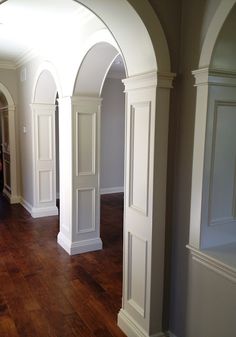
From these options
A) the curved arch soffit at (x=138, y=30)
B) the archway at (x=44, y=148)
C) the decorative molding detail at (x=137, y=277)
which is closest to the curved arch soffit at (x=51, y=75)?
the archway at (x=44, y=148)

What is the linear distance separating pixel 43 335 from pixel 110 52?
2.53 metres

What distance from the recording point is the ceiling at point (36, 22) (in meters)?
2.99

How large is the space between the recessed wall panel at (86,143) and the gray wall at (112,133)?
3294mm

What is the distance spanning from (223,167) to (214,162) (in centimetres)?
8

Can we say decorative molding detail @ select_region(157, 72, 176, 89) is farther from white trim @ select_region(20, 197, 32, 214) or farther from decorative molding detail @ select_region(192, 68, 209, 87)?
white trim @ select_region(20, 197, 32, 214)

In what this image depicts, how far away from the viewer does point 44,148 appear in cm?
515

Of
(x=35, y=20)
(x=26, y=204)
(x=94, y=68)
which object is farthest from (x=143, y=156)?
(x=26, y=204)

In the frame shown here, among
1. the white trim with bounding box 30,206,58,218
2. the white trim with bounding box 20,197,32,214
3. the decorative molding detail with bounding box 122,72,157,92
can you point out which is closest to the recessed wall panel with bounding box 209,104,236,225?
the decorative molding detail with bounding box 122,72,157,92

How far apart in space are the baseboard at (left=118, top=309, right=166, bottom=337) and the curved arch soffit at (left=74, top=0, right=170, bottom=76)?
1.76 meters

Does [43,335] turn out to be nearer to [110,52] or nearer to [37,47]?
[110,52]

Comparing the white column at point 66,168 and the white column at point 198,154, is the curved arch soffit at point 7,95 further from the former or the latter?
the white column at point 198,154

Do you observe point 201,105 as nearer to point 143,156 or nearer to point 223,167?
point 223,167

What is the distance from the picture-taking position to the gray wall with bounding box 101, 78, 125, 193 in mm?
6941

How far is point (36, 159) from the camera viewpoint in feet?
16.8
